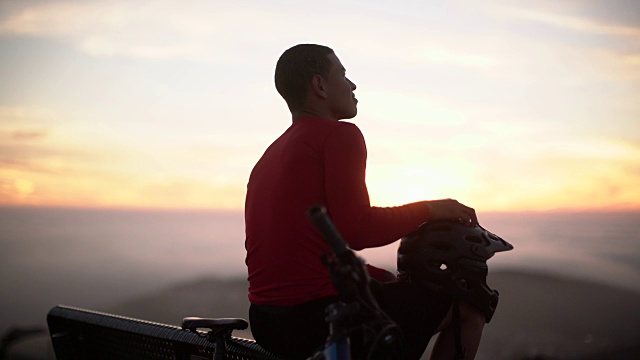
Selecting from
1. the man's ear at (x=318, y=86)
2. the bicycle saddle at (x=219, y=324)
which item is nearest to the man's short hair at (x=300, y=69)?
the man's ear at (x=318, y=86)

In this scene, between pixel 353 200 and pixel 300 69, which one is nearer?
pixel 353 200

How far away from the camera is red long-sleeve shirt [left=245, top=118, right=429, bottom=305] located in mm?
3295

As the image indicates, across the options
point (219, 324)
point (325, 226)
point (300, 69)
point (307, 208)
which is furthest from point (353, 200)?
point (219, 324)

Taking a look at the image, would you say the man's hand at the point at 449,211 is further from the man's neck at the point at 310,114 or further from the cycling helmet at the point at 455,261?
the man's neck at the point at 310,114

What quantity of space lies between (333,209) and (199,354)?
152cm

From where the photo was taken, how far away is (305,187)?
3436 mm

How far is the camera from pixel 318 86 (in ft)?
12.2

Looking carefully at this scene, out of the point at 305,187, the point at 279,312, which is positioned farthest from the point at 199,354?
the point at 305,187

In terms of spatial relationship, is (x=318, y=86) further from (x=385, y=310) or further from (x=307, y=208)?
(x=385, y=310)

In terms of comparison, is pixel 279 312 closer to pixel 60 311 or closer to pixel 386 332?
pixel 386 332

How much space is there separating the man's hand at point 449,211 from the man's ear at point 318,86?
767mm

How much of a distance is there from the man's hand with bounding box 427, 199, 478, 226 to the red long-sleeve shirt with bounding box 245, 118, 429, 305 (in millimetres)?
57

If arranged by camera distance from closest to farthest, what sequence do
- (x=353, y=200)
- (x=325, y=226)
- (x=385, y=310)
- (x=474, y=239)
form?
(x=325, y=226) < (x=353, y=200) < (x=385, y=310) < (x=474, y=239)

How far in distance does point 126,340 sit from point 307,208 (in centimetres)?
204
